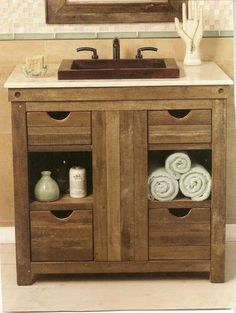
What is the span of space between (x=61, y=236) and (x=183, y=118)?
2.32 ft

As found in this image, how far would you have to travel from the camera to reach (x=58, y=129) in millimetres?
3189

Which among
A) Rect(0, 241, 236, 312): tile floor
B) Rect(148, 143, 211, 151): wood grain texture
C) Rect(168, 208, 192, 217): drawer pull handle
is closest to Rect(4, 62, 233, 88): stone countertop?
Rect(148, 143, 211, 151): wood grain texture

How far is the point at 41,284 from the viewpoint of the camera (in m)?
3.35

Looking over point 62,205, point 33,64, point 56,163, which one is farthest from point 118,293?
point 33,64

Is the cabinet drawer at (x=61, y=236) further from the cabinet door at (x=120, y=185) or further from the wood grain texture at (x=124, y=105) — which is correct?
the wood grain texture at (x=124, y=105)

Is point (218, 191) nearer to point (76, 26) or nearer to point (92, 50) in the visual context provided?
point (92, 50)

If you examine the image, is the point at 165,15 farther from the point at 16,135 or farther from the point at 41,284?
the point at 41,284

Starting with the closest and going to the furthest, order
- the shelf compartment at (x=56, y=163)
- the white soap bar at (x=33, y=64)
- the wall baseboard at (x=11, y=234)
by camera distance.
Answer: the white soap bar at (x=33, y=64), the shelf compartment at (x=56, y=163), the wall baseboard at (x=11, y=234)

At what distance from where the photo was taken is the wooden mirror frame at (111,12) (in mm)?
3570

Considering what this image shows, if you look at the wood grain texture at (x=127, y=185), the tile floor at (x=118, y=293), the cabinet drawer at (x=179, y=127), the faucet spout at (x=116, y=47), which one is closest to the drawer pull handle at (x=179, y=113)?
the cabinet drawer at (x=179, y=127)

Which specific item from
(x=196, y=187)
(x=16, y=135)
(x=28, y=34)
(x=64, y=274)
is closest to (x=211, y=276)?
(x=196, y=187)

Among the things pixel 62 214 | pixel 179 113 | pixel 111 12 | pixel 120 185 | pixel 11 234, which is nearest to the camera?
pixel 120 185

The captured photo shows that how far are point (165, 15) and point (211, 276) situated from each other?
119cm

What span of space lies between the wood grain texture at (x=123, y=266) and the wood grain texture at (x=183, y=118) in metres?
0.59
